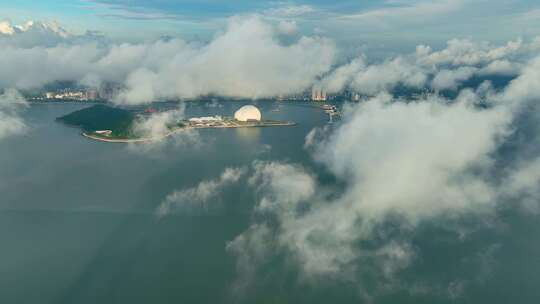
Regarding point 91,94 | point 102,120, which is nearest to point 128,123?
point 102,120

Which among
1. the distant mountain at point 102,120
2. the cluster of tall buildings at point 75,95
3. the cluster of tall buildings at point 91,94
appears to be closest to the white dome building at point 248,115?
the distant mountain at point 102,120

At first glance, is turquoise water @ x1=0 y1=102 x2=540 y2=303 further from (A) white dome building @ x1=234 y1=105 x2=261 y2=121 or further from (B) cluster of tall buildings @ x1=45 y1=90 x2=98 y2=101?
(B) cluster of tall buildings @ x1=45 y1=90 x2=98 y2=101

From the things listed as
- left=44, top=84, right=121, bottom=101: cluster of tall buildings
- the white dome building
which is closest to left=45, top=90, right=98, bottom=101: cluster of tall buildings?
left=44, top=84, right=121, bottom=101: cluster of tall buildings

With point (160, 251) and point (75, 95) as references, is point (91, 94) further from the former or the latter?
point (160, 251)

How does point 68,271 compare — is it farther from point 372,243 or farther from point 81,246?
point 372,243

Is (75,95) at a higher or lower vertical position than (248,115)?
higher
